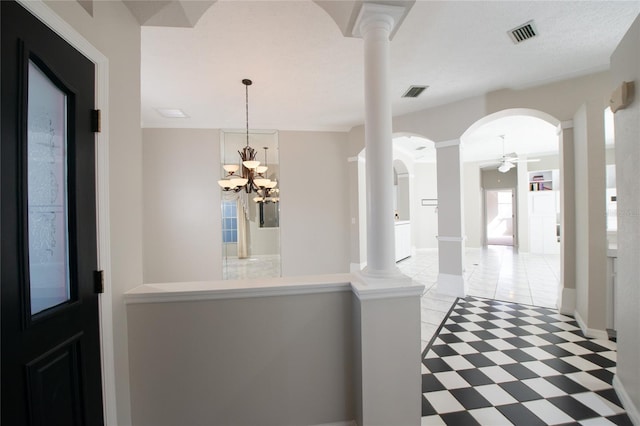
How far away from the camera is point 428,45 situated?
9.37ft

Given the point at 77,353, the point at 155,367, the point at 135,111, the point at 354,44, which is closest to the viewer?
the point at 77,353

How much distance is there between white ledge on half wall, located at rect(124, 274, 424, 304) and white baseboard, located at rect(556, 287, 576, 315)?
321 centimetres

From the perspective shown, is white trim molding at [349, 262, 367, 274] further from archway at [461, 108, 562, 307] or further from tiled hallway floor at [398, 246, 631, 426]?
archway at [461, 108, 562, 307]

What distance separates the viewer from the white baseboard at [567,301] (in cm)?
351

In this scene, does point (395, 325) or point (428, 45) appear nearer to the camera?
point (395, 325)

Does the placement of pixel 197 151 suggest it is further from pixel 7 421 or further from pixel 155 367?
pixel 7 421

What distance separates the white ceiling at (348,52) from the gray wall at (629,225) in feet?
2.86

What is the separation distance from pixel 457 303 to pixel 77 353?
4368 mm

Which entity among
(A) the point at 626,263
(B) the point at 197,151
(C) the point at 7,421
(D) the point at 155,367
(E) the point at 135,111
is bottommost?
(D) the point at 155,367

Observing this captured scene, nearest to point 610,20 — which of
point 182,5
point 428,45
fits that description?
point 428,45

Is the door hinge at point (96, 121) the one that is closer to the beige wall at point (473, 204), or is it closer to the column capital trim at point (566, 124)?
the column capital trim at point (566, 124)

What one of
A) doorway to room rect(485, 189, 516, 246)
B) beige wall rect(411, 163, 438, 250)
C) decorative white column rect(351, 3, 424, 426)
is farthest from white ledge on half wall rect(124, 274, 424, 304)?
doorway to room rect(485, 189, 516, 246)

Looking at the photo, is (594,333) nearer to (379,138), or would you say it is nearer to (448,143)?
(448,143)

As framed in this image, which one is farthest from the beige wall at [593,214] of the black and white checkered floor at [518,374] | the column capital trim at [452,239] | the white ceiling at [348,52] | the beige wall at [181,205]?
the beige wall at [181,205]
